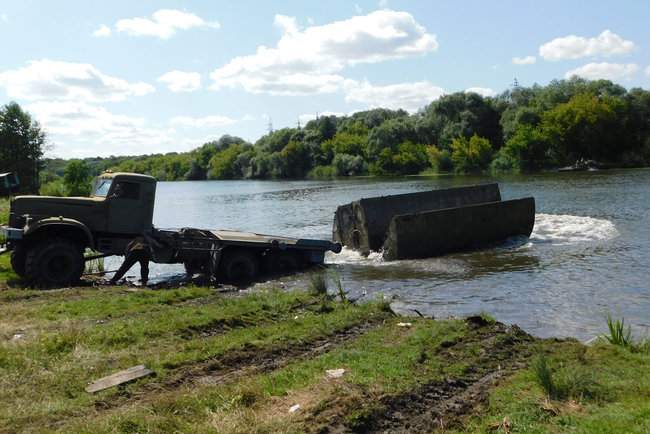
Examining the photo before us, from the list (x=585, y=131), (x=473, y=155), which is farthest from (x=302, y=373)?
(x=473, y=155)

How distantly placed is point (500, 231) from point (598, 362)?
14.4 metres

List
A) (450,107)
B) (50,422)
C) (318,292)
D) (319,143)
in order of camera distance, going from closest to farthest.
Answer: (50,422)
(318,292)
(450,107)
(319,143)

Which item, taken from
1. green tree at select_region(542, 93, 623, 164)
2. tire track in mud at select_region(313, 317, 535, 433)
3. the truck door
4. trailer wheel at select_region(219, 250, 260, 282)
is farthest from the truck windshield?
green tree at select_region(542, 93, 623, 164)

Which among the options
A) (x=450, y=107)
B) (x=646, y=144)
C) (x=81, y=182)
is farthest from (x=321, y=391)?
(x=450, y=107)

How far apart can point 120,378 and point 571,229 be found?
64.7 ft

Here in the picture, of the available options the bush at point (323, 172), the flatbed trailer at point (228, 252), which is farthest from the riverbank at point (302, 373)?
the bush at point (323, 172)

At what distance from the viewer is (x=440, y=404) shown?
607 cm

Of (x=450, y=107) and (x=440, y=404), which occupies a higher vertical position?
(x=450, y=107)

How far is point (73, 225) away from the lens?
1370cm

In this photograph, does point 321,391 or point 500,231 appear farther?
point 500,231

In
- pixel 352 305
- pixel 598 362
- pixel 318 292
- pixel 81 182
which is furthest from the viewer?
pixel 81 182

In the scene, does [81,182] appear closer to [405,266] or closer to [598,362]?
[405,266]

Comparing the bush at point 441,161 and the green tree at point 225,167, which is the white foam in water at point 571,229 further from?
the green tree at point 225,167

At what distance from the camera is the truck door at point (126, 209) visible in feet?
47.9
